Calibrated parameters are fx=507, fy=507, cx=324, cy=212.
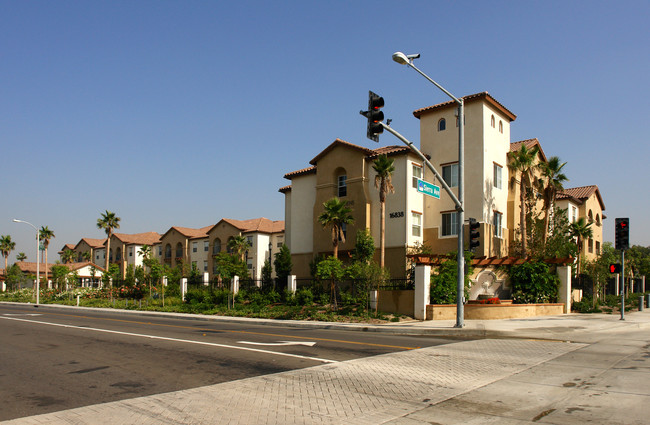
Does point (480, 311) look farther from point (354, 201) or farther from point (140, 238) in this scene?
point (140, 238)

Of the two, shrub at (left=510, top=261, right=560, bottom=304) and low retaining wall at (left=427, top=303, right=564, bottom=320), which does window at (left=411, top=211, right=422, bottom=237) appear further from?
low retaining wall at (left=427, top=303, right=564, bottom=320)

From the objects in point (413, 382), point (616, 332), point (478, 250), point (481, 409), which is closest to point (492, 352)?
point (413, 382)

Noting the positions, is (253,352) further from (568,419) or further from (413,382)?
(568,419)

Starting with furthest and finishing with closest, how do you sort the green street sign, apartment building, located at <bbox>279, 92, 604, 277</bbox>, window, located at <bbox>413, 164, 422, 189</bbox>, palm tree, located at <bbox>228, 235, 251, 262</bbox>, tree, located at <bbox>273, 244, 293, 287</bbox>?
palm tree, located at <bbox>228, 235, 251, 262</bbox>
tree, located at <bbox>273, 244, 293, 287</bbox>
window, located at <bbox>413, 164, 422, 189</bbox>
apartment building, located at <bbox>279, 92, 604, 277</bbox>
the green street sign

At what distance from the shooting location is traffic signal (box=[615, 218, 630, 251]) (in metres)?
22.5

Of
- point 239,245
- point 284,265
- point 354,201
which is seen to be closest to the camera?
point 354,201

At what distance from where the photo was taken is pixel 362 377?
969 centimetres

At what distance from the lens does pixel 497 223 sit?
3503 cm

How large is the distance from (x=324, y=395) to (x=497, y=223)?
96.4ft

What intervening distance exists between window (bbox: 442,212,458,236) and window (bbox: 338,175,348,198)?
24.1 ft

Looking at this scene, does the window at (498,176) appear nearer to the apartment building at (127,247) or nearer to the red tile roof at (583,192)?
the red tile roof at (583,192)

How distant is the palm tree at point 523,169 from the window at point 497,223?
1.38m

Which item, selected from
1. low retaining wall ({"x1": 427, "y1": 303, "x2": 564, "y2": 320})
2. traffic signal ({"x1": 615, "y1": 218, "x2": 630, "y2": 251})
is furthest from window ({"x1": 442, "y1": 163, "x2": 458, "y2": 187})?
traffic signal ({"x1": 615, "y1": 218, "x2": 630, "y2": 251})

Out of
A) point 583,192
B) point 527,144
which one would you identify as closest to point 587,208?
point 583,192
